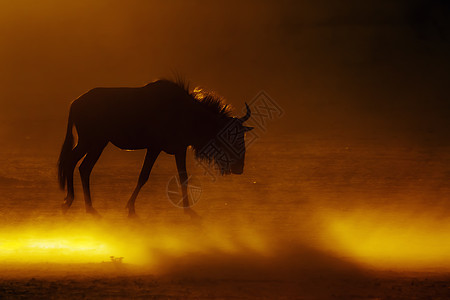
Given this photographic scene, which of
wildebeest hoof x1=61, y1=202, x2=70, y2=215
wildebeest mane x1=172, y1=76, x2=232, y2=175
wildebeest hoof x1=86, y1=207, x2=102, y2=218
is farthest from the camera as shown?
wildebeest mane x1=172, y1=76, x2=232, y2=175

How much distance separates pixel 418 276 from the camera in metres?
6.10

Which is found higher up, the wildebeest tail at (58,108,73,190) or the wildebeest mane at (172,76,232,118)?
the wildebeest mane at (172,76,232,118)

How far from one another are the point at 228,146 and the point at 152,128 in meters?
1.03

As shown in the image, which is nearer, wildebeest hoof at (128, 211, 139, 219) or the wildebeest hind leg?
wildebeest hoof at (128, 211, 139, 219)

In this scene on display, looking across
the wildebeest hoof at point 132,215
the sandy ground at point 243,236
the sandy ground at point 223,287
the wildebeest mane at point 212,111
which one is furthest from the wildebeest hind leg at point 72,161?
the sandy ground at point 223,287

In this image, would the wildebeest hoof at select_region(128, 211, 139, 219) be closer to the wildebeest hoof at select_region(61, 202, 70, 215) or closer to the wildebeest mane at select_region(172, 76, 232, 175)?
the wildebeest hoof at select_region(61, 202, 70, 215)

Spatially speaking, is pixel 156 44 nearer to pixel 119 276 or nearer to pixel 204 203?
pixel 204 203

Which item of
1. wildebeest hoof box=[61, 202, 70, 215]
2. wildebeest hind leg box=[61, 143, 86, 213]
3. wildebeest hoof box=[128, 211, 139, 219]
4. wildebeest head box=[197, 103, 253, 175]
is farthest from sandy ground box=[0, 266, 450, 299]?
wildebeest head box=[197, 103, 253, 175]

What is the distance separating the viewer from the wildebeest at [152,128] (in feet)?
30.0

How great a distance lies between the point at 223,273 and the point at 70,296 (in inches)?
54.4

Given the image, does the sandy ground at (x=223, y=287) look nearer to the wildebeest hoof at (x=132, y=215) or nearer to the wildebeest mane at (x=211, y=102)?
the wildebeest hoof at (x=132, y=215)

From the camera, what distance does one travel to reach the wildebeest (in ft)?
30.0

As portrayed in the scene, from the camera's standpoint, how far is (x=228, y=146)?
372 inches

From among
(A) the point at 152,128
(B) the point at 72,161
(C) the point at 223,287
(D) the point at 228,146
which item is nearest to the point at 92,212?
(B) the point at 72,161
